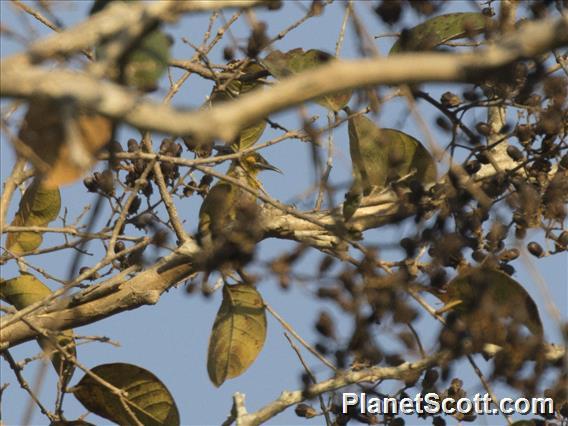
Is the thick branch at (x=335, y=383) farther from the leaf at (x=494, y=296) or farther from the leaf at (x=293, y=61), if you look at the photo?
the leaf at (x=293, y=61)

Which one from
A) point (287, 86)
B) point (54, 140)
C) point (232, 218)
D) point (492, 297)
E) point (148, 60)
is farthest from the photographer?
point (232, 218)

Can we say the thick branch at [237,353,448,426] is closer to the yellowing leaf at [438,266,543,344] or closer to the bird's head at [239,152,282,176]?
the yellowing leaf at [438,266,543,344]

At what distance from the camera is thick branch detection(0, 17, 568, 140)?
1.47 meters

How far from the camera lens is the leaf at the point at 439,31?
9.57ft

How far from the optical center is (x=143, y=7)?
1.74 meters

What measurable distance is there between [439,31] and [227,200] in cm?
71

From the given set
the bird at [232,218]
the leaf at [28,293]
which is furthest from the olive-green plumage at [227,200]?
the leaf at [28,293]

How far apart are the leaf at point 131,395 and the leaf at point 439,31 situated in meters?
1.11

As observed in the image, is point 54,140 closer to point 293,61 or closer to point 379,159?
point 293,61

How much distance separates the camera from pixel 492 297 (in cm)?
262

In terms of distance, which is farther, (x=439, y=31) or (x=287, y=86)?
(x=439, y=31)

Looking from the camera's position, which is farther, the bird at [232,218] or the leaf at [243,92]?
the leaf at [243,92]

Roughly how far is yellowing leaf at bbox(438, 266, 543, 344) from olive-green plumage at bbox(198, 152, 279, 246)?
1.72ft

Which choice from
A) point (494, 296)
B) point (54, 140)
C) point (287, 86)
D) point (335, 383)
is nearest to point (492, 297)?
point (494, 296)
